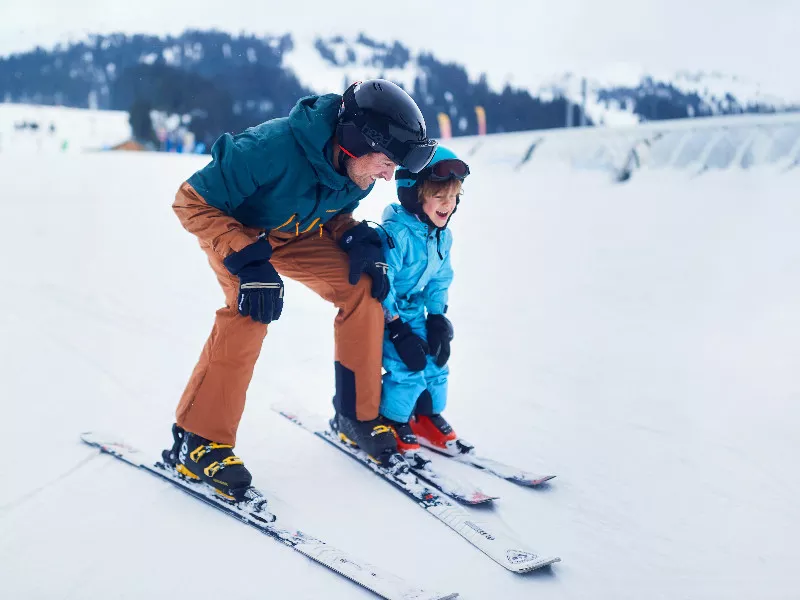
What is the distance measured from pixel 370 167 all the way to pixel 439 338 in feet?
3.08

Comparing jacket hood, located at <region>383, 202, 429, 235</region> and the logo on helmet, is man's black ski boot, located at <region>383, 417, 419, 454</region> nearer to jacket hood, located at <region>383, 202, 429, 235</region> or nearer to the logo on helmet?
jacket hood, located at <region>383, 202, 429, 235</region>

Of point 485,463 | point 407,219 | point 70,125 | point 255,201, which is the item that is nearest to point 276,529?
point 485,463

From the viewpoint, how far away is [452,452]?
300 centimetres

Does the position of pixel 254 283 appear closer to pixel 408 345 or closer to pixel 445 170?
pixel 408 345

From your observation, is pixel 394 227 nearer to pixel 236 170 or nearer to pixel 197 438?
pixel 236 170

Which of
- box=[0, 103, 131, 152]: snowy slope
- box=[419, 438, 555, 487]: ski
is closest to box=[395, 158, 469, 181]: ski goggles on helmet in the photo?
box=[419, 438, 555, 487]: ski

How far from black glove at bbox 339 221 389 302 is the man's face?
11.7 inches

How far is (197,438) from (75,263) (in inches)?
215

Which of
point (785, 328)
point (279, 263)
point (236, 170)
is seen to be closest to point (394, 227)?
point (279, 263)

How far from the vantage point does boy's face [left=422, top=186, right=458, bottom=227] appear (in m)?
2.97

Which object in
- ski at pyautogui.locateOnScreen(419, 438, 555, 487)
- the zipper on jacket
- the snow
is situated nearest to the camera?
the snow

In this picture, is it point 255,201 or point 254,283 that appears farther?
point 255,201

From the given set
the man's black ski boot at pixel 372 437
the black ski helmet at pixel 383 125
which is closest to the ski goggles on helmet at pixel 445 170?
the black ski helmet at pixel 383 125

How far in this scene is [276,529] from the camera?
219cm
